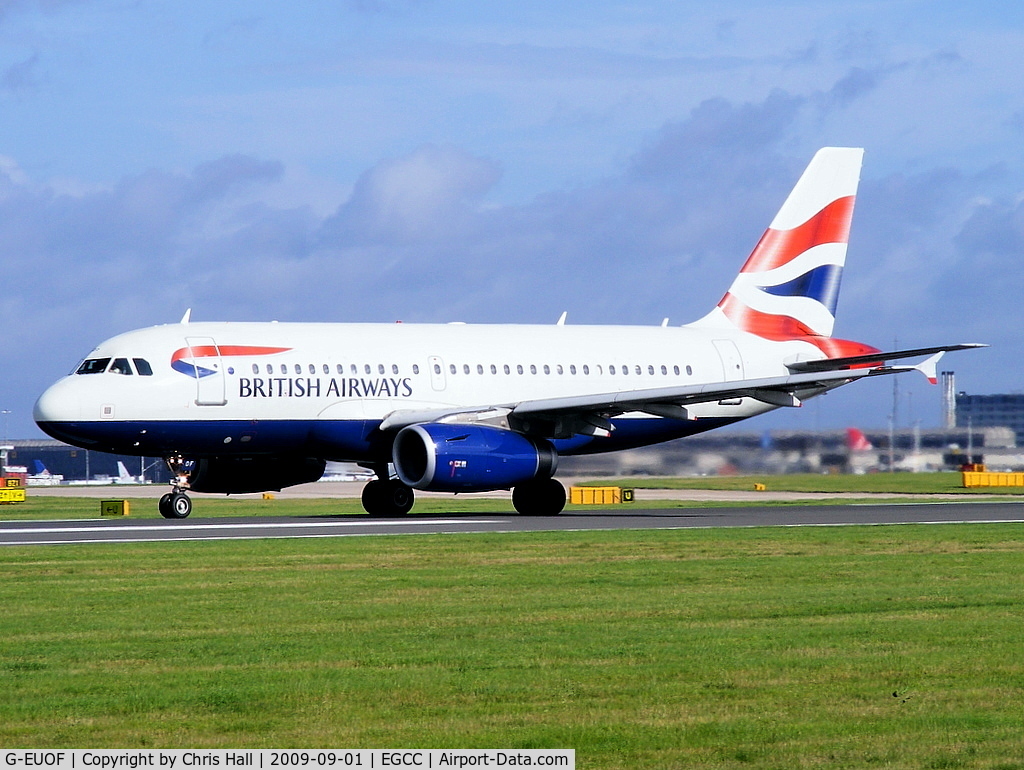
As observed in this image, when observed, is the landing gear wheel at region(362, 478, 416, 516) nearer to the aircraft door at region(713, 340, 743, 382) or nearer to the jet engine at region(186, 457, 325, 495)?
the jet engine at region(186, 457, 325, 495)

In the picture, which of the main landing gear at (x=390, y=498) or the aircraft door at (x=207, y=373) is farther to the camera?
the main landing gear at (x=390, y=498)

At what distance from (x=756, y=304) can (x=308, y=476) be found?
44.8 feet

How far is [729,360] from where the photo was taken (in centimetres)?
4159

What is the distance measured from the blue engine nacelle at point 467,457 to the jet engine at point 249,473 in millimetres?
3782

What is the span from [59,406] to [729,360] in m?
17.3

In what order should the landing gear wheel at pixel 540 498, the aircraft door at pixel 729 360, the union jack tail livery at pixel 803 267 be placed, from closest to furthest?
the landing gear wheel at pixel 540 498 → the aircraft door at pixel 729 360 → the union jack tail livery at pixel 803 267

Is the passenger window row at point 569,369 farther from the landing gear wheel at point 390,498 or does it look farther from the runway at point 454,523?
the runway at point 454,523

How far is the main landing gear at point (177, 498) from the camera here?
35.6 m

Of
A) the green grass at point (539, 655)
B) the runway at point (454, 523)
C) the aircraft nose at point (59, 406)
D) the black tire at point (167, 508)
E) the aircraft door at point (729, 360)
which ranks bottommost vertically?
the green grass at point (539, 655)

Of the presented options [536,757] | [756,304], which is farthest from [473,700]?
[756,304]

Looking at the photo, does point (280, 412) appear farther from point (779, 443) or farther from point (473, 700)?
point (473, 700)

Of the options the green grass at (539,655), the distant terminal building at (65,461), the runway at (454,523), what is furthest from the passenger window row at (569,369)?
the distant terminal building at (65,461)

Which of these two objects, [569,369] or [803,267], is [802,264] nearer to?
[803,267]

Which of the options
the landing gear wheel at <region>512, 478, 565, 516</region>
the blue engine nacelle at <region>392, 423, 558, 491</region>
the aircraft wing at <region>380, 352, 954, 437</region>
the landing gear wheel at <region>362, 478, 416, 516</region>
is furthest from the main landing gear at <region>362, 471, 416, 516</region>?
the blue engine nacelle at <region>392, 423, 558, 491</region>
